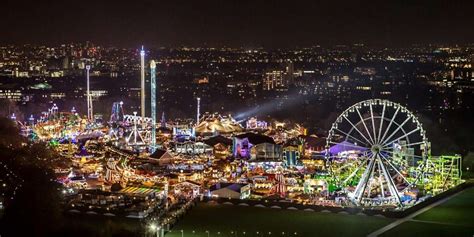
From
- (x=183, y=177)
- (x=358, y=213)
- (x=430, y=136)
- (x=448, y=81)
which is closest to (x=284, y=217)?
(x=358, y=213)

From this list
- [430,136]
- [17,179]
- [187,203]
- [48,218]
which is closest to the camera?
[48,218]

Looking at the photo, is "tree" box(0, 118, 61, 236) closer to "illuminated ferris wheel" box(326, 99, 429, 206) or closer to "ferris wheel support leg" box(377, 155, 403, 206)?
"illuminated ferris wheel" box(326, 99, 429, 206)

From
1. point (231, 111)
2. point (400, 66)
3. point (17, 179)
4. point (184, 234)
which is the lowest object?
point (184, 234)

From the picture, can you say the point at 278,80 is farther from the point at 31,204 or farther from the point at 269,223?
the point at 31,204

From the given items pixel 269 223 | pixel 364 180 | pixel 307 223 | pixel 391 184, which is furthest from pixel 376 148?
pixel 269 223

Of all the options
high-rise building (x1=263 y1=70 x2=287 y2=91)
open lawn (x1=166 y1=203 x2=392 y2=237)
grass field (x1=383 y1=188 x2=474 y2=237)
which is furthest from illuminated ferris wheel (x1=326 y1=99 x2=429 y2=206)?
high-rise building (x1=263 y1=70 x2=287 y2=91)

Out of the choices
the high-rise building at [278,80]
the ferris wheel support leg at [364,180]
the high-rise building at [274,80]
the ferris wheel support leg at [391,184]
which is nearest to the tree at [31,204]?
the ferris wheel support leg at [364,180]

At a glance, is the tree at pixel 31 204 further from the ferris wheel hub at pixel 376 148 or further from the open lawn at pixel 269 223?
the ferris wheel hub at pixel 376 148

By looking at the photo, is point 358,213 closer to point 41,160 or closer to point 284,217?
point 284,217
